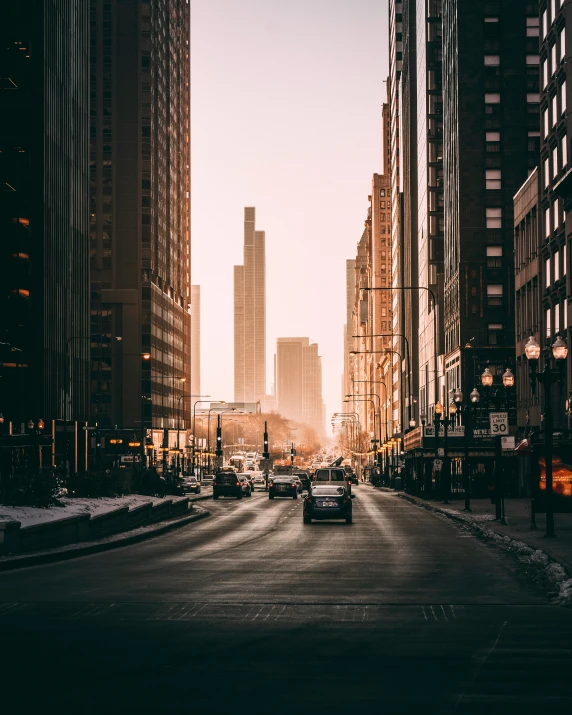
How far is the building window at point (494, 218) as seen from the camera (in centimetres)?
9981

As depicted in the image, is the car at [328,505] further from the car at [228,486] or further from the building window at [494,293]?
the building window at [494,293]

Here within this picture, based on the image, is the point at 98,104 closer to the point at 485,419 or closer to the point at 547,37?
the point at 485,419

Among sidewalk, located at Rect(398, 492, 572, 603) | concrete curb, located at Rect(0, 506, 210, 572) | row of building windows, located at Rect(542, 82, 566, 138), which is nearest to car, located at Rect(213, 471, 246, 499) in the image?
sidewalk, located at Rect(398, 492, 572, 603)

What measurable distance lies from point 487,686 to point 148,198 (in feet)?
485

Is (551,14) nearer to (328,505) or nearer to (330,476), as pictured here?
(330,476)

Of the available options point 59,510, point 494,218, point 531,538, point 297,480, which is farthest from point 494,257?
point 59,510

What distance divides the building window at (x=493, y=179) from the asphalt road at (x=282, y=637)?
7869 cm

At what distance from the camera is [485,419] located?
87.8m

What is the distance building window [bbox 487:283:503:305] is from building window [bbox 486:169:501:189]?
907 centimetres

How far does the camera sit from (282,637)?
13609mm

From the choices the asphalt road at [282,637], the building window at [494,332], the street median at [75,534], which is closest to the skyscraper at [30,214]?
the building window at [494,332]

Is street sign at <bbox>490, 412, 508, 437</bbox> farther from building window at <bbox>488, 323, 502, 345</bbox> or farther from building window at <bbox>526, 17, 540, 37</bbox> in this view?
building window at <bbox>526, 17, 540, 37</bbox>

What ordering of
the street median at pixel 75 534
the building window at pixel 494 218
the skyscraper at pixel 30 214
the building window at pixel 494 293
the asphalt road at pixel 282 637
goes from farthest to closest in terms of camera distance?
1. the building window at pixel 494 218
2. the building window at pixel 494 293
3. the skyscraper at pixel 30 214
4. the street median at pixel 75 534
5. the asphalt road at pixel 282 637

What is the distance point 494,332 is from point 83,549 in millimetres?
76165
